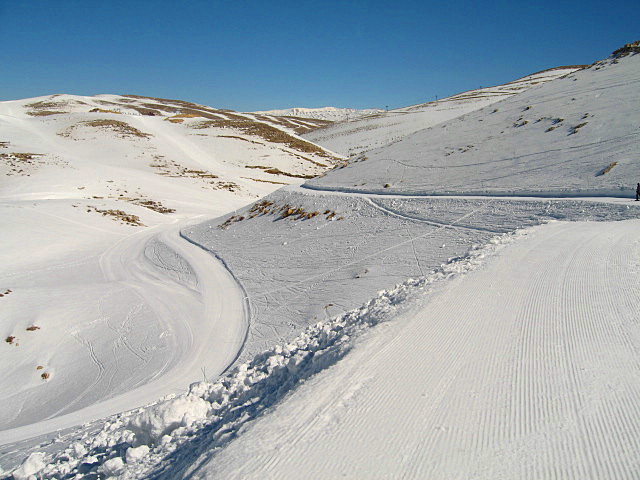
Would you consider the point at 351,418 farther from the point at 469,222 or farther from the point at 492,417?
the point at 469,222

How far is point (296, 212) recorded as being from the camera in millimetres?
21016

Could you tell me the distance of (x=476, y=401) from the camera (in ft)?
12.4

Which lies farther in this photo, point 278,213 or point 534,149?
point 278,213

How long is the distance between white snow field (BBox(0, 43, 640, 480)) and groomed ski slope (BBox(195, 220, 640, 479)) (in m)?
0.02

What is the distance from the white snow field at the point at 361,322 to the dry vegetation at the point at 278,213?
0.76 ft

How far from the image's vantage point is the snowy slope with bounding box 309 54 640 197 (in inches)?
653

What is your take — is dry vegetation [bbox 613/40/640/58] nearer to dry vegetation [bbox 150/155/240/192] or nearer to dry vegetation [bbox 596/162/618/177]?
dry vegetation [bbox 596/162/618/177]

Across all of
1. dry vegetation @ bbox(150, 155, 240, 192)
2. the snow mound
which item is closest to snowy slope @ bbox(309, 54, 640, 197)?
the snow mound

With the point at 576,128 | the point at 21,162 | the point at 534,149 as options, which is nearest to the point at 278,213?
the point at 534,149

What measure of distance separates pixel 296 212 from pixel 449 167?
9.64m

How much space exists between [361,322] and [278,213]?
16.4m

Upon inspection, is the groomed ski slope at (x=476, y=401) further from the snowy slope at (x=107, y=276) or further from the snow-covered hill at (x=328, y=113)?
the snow-covered hill at (x=328, y=113)

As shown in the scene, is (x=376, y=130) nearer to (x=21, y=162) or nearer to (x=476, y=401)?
(x=21, y=162)

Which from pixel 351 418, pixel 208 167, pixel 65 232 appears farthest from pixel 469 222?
pixel 208 167
